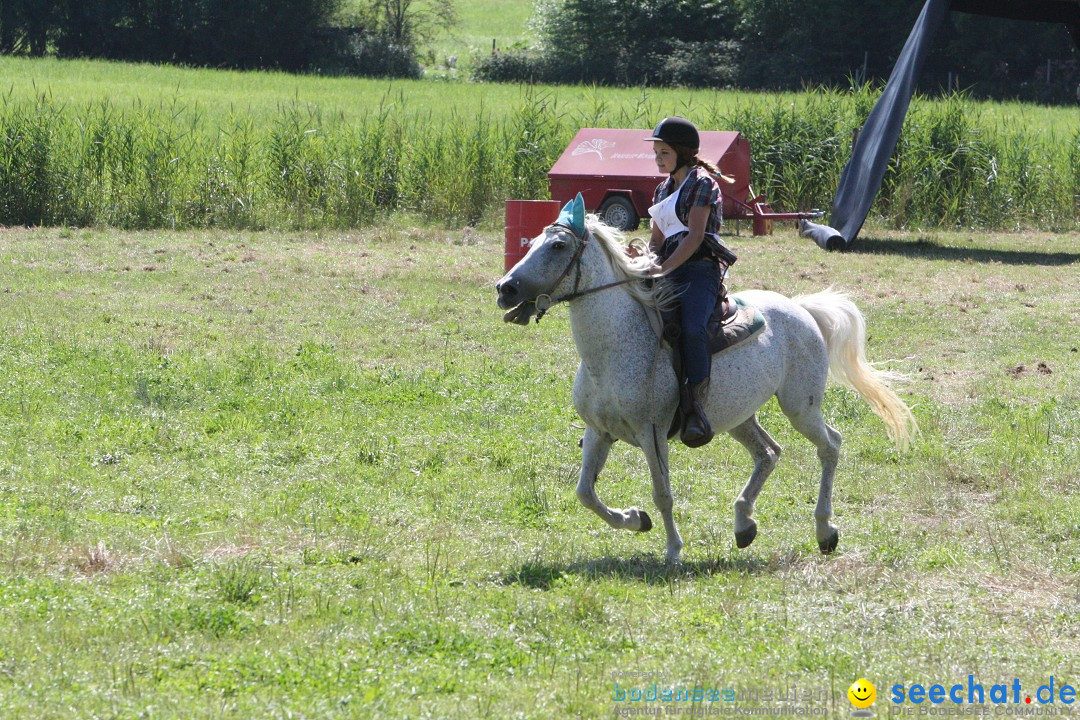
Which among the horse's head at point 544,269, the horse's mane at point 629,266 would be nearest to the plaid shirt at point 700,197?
the horse's mane at point 629,266

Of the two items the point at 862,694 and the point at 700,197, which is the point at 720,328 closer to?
the point at 700,197

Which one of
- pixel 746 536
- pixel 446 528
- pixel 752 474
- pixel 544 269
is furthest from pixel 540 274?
pixel 752 474

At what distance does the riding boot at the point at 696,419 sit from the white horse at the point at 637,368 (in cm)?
11

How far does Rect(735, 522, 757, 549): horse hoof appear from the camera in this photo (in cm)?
638

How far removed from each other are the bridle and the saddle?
327mm

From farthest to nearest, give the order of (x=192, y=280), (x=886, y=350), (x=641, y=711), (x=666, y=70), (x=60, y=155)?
1. (x=666, y=70)
2. (x=60, y=155)
3. (x=192, y=280)
4. (x=886, y=350)
5. (x=641, y=711)

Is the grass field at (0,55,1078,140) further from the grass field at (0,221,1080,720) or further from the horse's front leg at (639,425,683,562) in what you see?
the horse's front leg at (639,425,683,562)

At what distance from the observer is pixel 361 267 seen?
1616 cm

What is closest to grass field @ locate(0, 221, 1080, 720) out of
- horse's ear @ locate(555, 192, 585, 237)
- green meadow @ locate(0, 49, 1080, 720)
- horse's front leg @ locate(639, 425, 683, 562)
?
green meadow @ locate(0, 49, 1080, 720)

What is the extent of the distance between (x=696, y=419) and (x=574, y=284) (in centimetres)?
96

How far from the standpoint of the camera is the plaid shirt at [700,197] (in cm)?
600

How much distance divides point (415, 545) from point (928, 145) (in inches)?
720

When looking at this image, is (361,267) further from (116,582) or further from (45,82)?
(45,82)

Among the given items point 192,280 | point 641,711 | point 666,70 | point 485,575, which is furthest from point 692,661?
point 666,70
